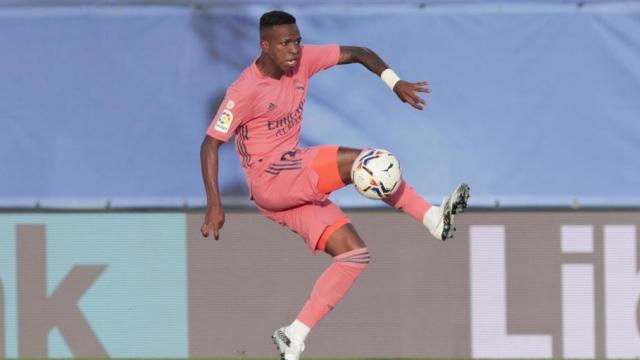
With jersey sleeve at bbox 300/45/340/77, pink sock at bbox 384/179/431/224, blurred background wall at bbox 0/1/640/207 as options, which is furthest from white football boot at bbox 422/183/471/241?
blurred background wall at bbox 0/1/640/207

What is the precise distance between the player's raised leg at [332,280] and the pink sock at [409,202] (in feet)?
1.13

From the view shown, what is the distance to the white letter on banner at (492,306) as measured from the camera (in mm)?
11492

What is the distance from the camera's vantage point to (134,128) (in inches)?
460

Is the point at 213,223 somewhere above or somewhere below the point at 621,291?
above

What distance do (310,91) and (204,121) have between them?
0.80 metres

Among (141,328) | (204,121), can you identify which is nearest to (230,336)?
(141,328)

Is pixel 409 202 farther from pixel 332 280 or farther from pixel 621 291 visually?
pixel 621 291

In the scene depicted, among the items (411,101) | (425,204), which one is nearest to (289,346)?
(425,204)

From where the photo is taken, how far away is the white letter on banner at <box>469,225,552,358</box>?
37.7 ft

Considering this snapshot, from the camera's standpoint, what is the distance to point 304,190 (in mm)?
9383

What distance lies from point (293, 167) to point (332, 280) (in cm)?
70

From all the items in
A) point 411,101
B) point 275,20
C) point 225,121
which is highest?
point 275,20

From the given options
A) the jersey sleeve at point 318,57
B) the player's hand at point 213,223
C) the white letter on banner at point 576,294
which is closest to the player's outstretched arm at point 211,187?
the player's hand at point 213,223

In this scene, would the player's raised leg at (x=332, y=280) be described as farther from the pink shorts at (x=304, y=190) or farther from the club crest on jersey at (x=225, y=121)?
the club crest on jersey at (x=225, y=121)
